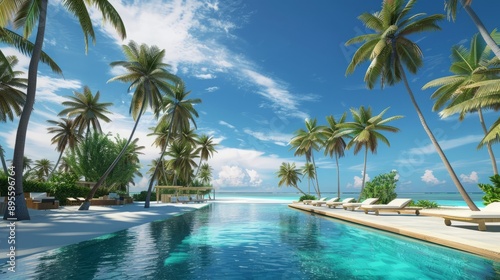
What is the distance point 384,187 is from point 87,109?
31619mm

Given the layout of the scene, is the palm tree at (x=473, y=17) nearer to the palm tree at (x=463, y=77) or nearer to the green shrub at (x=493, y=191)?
the palm tree at (x=463, y=77)

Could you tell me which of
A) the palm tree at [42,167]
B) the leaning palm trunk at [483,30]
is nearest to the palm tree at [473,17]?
the leaning palm trunk at [483,30]

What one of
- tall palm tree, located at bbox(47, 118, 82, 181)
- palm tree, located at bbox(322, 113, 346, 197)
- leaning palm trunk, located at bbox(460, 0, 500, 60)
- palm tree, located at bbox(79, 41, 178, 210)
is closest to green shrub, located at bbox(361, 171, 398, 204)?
palm tree, located at bbox(322, 113, 346, 197)

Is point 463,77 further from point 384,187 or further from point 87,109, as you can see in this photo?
point 87,109

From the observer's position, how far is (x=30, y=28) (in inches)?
496

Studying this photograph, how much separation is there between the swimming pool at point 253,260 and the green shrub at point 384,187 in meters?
12.9

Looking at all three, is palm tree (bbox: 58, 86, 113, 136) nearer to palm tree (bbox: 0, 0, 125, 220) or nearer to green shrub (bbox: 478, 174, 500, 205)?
palm tree (bbox: 0, 0, 125, 220)

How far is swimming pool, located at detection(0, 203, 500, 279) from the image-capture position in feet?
16.8

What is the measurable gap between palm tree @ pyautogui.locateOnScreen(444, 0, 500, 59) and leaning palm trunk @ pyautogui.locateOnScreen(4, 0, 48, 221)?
1821 centimetres

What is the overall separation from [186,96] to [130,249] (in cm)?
2520

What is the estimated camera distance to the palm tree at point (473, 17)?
1127 centimetres

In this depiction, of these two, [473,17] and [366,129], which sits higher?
[473,17]

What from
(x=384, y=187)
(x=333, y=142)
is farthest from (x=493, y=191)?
(x=333, y=142)

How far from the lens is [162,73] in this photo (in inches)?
910
